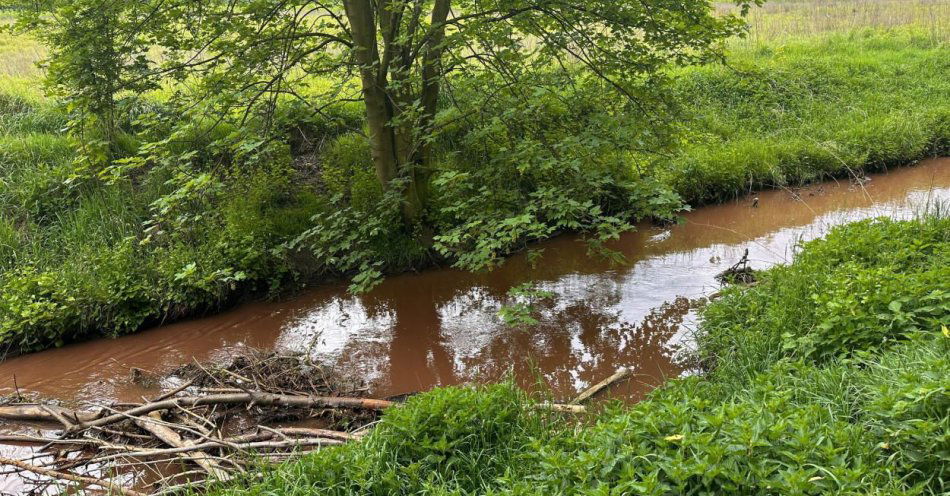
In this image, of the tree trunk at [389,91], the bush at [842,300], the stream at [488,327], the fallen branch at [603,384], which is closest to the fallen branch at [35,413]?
the stream at [488,327]

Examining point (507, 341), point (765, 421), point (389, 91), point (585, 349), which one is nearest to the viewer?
point (765, 421)

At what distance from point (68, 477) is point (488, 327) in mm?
3614

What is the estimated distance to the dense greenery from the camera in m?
2.61

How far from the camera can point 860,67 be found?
13.9m

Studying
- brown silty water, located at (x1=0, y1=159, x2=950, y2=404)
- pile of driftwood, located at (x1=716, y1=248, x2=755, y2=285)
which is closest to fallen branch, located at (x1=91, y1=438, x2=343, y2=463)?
brown silty water, located at (x1=0, y1=159, x2=950, y2=404)

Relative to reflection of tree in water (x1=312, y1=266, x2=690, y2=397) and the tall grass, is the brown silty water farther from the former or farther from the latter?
the tall grass

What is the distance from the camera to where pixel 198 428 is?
4.73 metres

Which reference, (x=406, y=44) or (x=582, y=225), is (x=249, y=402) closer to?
(x=582, y=225)

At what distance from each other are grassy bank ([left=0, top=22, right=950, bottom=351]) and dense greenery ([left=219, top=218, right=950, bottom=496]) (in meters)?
1.44

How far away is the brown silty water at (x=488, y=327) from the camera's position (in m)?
5.66

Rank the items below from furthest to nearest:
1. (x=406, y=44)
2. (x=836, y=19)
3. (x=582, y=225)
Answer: (x=836, y=19) < (x=406, y=44) < (x=582, y=225)

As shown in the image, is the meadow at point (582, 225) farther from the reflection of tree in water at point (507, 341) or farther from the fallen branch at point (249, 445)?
the reflection of tree in water at point (507, 341)

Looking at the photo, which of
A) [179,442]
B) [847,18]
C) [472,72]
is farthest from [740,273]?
[847,18]

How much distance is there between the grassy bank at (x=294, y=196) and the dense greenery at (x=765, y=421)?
4.71ft
